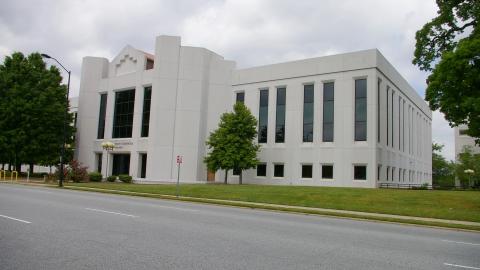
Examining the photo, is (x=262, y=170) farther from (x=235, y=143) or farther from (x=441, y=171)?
(x=441, y=171)

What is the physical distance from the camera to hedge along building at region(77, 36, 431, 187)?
39531 mm

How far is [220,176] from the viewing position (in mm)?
46406

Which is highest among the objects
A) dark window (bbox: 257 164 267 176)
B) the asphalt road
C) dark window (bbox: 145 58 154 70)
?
dark window (bbox: 145 58 154 70)

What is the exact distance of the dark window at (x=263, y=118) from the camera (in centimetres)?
4497

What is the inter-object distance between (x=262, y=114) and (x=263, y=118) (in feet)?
1.58

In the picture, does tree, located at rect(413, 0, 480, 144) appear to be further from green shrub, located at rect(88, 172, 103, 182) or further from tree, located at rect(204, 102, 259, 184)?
green shrub, located at rect(88, 172, 103, 182)

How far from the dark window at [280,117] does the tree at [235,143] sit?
132 inches

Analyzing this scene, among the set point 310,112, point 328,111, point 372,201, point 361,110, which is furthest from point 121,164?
point 372,201

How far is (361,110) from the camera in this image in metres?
39.5

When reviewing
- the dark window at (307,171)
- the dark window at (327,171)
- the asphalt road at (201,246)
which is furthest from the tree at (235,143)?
the asphalt road at (201,246)

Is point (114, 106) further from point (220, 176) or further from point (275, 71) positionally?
point (275, 71)

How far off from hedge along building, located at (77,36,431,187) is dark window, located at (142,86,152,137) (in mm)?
122

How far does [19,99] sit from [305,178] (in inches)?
1389

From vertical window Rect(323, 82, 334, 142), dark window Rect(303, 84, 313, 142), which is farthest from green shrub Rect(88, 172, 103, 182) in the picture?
vertical window Rect(323, 82, 334, 142)
